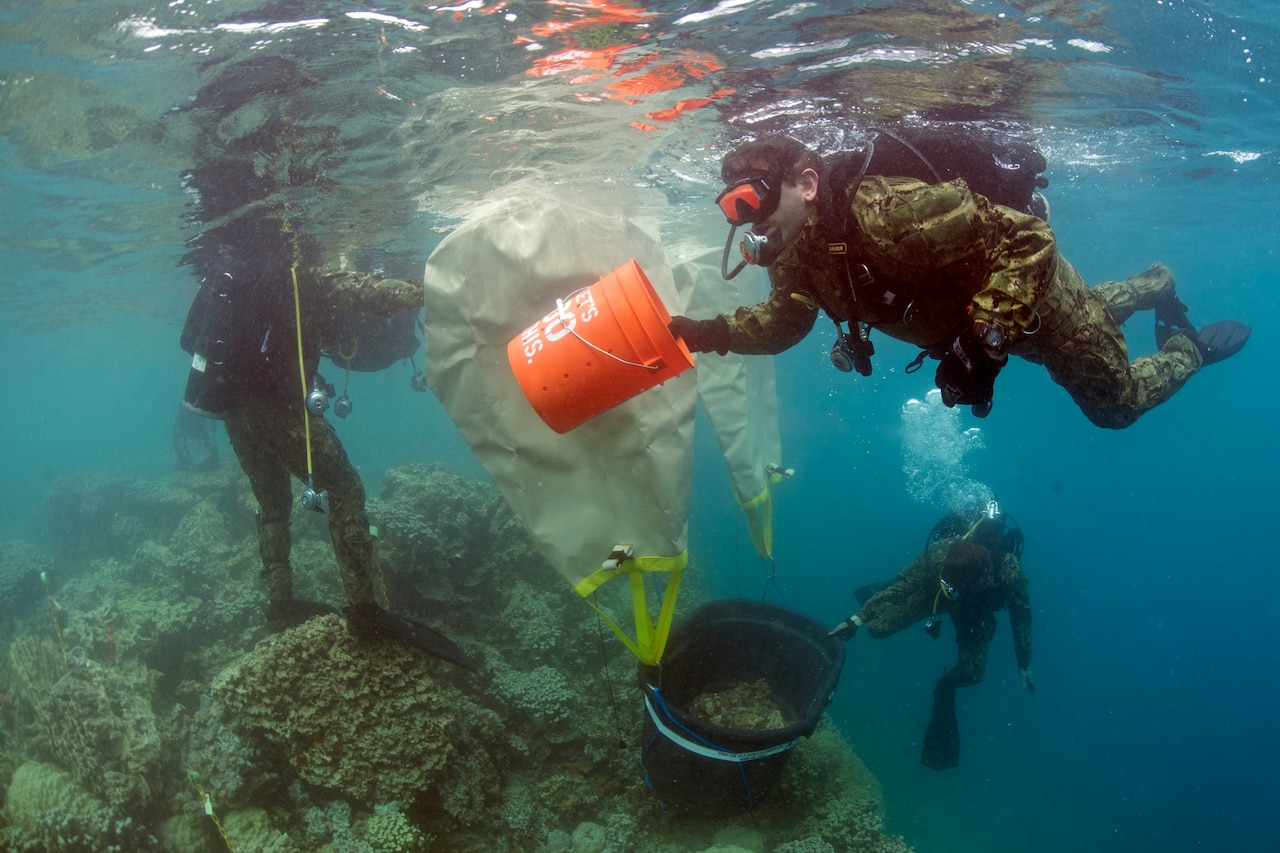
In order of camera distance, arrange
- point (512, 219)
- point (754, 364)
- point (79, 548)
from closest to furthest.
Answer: point (512, 219) → point (754, 364) → point (79, 548)

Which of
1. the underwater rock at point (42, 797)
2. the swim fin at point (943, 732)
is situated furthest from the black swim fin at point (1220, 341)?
the underwater rock at point (42, 797)

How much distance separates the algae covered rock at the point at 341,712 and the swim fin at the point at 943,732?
6140mm

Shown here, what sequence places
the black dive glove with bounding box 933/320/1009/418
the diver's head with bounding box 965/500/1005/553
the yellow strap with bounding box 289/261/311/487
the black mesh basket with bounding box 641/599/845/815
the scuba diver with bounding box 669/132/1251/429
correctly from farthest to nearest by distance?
1. the diver's head with bounding box 965/500/1005/553
2. the yellow strap with bounding box 289/261/311/487
3. the black mesh basket with bounding box 641/599/845/815
4. the scuba diver with bounding box 669/132/1251/429
5. the black dive glove with bounding box 933/320/1009/418

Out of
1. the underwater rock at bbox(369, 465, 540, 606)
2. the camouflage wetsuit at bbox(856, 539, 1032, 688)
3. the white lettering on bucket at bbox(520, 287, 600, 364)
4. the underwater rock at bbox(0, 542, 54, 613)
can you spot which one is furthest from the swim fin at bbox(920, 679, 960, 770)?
the underwater rock at bbox(0, 542, 54, 613)

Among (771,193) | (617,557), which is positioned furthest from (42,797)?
(771,193)

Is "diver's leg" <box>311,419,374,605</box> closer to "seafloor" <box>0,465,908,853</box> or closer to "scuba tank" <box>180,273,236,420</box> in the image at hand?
"seafloor" <box>0,465,908,853</box>

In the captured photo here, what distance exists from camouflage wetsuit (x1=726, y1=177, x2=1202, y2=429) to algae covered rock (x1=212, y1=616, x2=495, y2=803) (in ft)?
11.9

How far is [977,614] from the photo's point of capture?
297 inches

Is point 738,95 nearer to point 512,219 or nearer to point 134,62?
point 512,219

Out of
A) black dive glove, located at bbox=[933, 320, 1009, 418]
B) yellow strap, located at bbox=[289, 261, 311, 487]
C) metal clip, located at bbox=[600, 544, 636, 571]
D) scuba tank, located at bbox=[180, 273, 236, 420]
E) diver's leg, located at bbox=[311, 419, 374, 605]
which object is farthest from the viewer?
scuba tank, located at bbox=[180, 273, 236, 420]

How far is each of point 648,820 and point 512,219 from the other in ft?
17.1

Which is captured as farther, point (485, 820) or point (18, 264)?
point (18, 264)

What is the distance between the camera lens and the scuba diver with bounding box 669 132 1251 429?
2.67m

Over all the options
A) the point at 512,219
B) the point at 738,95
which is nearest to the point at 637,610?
the point at 512,219
